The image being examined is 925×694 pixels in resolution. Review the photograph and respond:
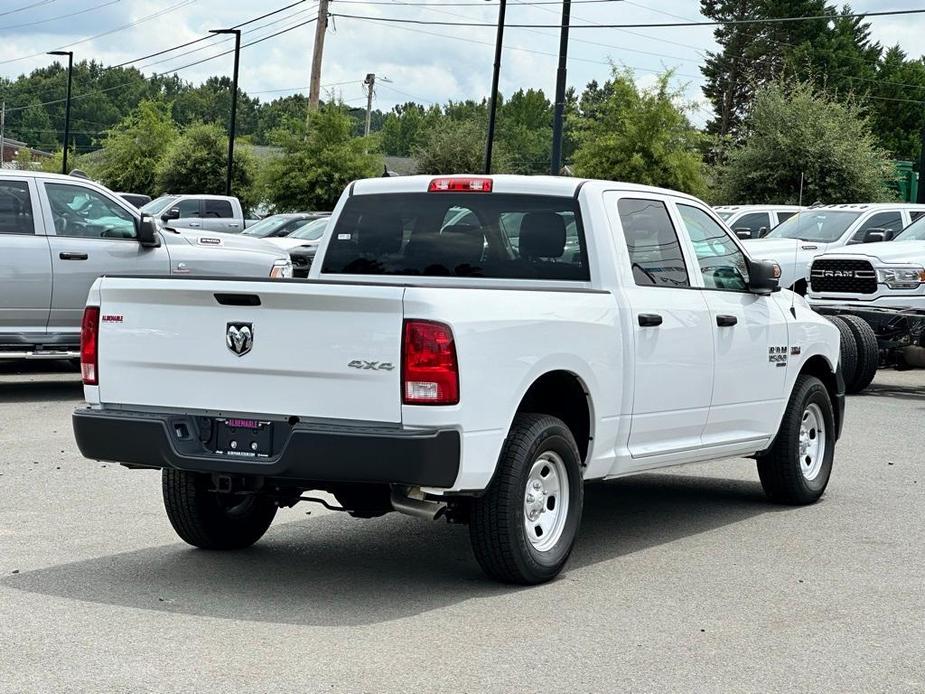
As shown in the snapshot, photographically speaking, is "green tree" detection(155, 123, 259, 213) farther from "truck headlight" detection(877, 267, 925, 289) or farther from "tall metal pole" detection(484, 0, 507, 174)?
"truck headlight" detection(877, 267, 925, 289)

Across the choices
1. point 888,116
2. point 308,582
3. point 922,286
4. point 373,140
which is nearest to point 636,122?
point 373,140

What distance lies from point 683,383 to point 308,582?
92.7 inches

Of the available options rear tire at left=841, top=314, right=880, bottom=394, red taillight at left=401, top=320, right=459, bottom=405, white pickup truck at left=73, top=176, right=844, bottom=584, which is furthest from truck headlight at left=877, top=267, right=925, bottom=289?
red taillight at left=401, top=320, right=459, bottom=405

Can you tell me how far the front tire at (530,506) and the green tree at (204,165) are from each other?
168ft

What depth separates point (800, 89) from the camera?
45.9m

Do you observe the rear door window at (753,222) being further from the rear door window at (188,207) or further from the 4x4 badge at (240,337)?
the 4x4 badge at (240,337)

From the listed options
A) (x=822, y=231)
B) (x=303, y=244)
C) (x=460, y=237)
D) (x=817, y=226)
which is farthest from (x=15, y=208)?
(x=303, y=244)

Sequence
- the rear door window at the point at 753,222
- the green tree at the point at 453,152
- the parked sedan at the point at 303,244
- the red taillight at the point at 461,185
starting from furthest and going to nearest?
1. the green tree at the point at 453,152
2. the rear door window at the point at 753,222
3. the parked sedan at the point at 303,244
4. the red taillight at the point at 461,185

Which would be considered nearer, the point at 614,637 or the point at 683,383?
the point at 614,637

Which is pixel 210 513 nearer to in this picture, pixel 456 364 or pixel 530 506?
pixel 530 506

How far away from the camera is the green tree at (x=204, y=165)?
57938mm

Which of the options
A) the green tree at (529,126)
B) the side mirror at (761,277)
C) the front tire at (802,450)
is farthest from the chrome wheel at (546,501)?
the green tree at (529,126)

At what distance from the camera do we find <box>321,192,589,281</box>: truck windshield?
788cm

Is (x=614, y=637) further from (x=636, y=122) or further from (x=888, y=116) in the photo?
(x=888, y=116)
